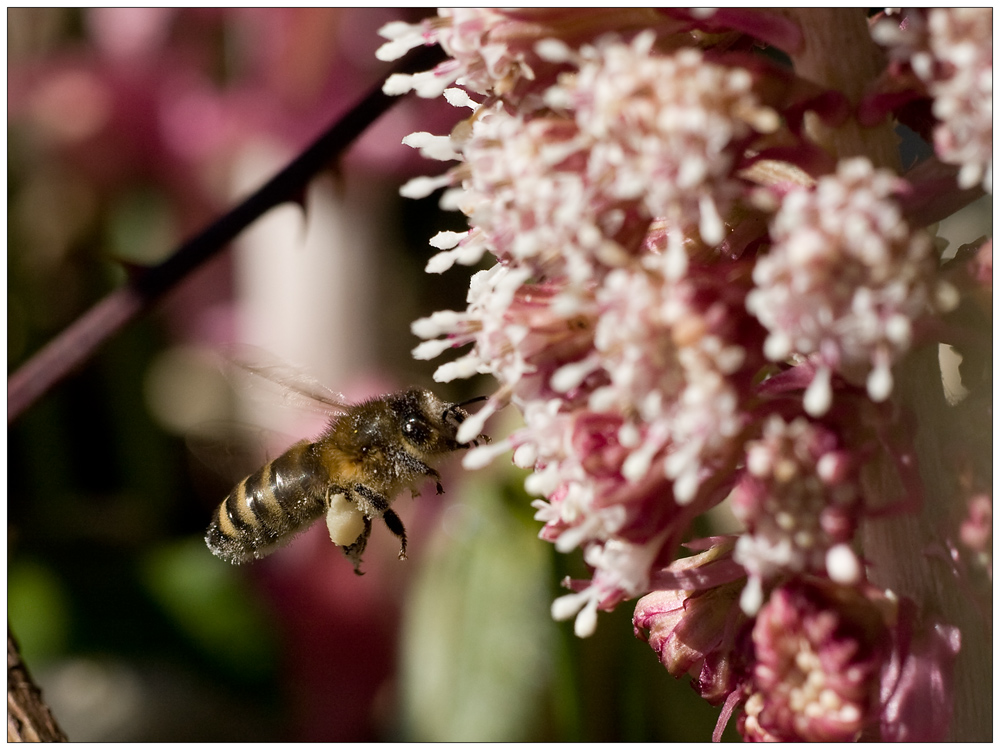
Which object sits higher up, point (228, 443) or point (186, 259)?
point (186, 259)

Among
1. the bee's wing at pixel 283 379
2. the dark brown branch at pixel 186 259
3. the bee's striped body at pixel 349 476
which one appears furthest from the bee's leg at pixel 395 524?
the dark brown branch at pixel 186 259

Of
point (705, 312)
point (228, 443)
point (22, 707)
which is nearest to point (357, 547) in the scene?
point (228, 443)

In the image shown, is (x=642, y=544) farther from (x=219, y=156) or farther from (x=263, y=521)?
(x=219, y=156)

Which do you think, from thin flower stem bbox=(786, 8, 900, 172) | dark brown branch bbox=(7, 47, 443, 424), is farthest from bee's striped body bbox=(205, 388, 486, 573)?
thin flower stem bbox=(786, 8, 900, 172)

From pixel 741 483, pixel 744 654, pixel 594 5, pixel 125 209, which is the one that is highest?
pixel 594 5

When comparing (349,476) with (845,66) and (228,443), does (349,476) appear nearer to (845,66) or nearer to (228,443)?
(228,443)

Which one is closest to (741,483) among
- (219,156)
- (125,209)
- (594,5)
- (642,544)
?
(642,544)

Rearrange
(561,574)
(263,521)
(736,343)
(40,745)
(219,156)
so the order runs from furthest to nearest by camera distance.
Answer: (219,156) → (561,574) → (263,521) → (40,745) → (736,343)

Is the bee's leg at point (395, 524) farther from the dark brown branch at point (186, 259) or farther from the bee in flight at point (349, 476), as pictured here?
the dark brown branch at point (186, 259)
